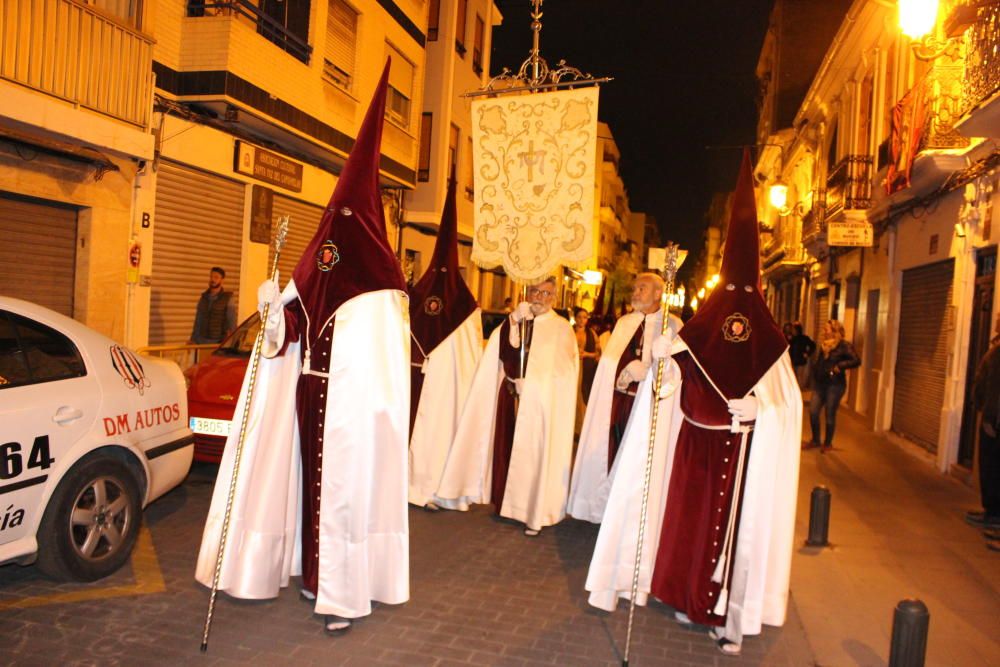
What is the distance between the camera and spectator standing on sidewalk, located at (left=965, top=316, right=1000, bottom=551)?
707cm

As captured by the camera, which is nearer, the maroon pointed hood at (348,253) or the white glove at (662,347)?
the white glove at (662,347)

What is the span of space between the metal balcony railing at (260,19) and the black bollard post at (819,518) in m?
10.6

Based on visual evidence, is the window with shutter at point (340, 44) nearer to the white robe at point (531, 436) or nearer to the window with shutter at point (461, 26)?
the window with shutter at point (461, 26)

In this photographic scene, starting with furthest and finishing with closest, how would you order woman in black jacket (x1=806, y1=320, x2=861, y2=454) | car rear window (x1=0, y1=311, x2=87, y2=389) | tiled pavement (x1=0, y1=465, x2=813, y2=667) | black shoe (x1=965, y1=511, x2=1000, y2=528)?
woman in black jacket (x1=806, y1=320, x2=861, y2=454), black shoe (x1=965, y1=511, x2=1000, y2=528), car rear window (x1=0, y1=311, x2=87, y2=389), tiled pavement (x1=0, y1=465, x2=813, y2=667)

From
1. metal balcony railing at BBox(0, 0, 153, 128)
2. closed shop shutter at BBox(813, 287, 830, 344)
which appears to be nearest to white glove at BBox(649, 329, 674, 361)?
metal balcony railing at BBox(0, 0, 153, 128)

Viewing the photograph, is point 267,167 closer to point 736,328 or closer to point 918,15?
point 918,15

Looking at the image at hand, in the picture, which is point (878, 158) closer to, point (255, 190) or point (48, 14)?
point (255, 190)

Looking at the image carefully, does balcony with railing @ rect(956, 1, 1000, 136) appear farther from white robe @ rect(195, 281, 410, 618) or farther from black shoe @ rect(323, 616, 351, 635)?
black shoe @ rect(323, 616, 351, 635)

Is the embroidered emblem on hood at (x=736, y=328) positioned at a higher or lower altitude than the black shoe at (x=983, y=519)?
higher

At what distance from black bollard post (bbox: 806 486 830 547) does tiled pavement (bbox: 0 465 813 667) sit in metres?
1.65

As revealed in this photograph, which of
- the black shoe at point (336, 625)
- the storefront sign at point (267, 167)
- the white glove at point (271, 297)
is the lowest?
the black shoe at point (336, 625)

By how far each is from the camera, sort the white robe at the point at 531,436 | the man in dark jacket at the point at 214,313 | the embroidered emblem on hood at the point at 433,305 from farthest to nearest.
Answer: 1. the man in dark jacket at the point at 214,313
2. the embroidered emblem on hood at the point at 433,305
3. the white robe at the point at 531,436

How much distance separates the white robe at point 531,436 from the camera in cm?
682

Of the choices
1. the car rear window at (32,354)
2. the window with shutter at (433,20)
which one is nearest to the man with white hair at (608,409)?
the car rear window at (32,354)
